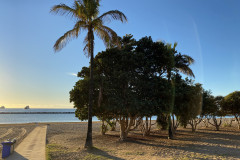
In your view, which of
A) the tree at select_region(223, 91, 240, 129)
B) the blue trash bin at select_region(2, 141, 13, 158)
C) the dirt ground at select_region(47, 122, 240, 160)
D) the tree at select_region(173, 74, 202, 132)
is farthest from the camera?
the tree at select_region(223, 91, 240, 129)

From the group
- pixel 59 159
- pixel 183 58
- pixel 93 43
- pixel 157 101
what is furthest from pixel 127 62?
pixel 59 159

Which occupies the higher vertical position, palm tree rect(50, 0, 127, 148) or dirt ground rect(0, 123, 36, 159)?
palm tree rect(50, 0, 127, 148)

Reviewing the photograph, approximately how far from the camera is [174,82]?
53.1 feet

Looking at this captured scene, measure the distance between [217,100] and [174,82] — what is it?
1318 cm

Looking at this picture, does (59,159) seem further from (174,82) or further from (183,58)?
(183,58)

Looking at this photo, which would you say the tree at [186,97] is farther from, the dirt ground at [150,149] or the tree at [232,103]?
the tree at [232,103]

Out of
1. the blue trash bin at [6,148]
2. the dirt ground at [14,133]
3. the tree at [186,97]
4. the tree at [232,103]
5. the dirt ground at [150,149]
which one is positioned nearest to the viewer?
the blue trash bin at [6,148]

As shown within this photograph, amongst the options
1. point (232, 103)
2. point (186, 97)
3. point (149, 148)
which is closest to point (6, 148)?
point (149, 148)

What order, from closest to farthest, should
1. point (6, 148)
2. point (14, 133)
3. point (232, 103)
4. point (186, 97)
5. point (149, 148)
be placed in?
1. point (6, 148)
2. point (149, 148)
3. point (186, 97)
4. point (14, 133)
5. point (232, 103)

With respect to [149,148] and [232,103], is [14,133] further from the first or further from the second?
[232,103]

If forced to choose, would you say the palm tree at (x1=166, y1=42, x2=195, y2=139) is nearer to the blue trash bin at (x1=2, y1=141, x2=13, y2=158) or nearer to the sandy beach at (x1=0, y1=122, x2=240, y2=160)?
the sandy beach at (x1=0, y1=122, x2=240, y2=160)

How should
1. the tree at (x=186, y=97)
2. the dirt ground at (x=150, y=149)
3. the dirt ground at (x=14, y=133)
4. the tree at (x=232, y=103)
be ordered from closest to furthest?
the dirt ground at (x=150, y=149) < the tree at (x=186, y=97) < the dirt ground at (x=14, y=133) < the tree at (x=232, y=103)

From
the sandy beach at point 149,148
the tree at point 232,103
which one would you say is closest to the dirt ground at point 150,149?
the sandy beach at point 149,148

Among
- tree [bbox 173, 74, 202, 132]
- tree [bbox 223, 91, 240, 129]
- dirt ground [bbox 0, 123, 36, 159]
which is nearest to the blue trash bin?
dirt ground [bbox 0, 123, 36, 159]
